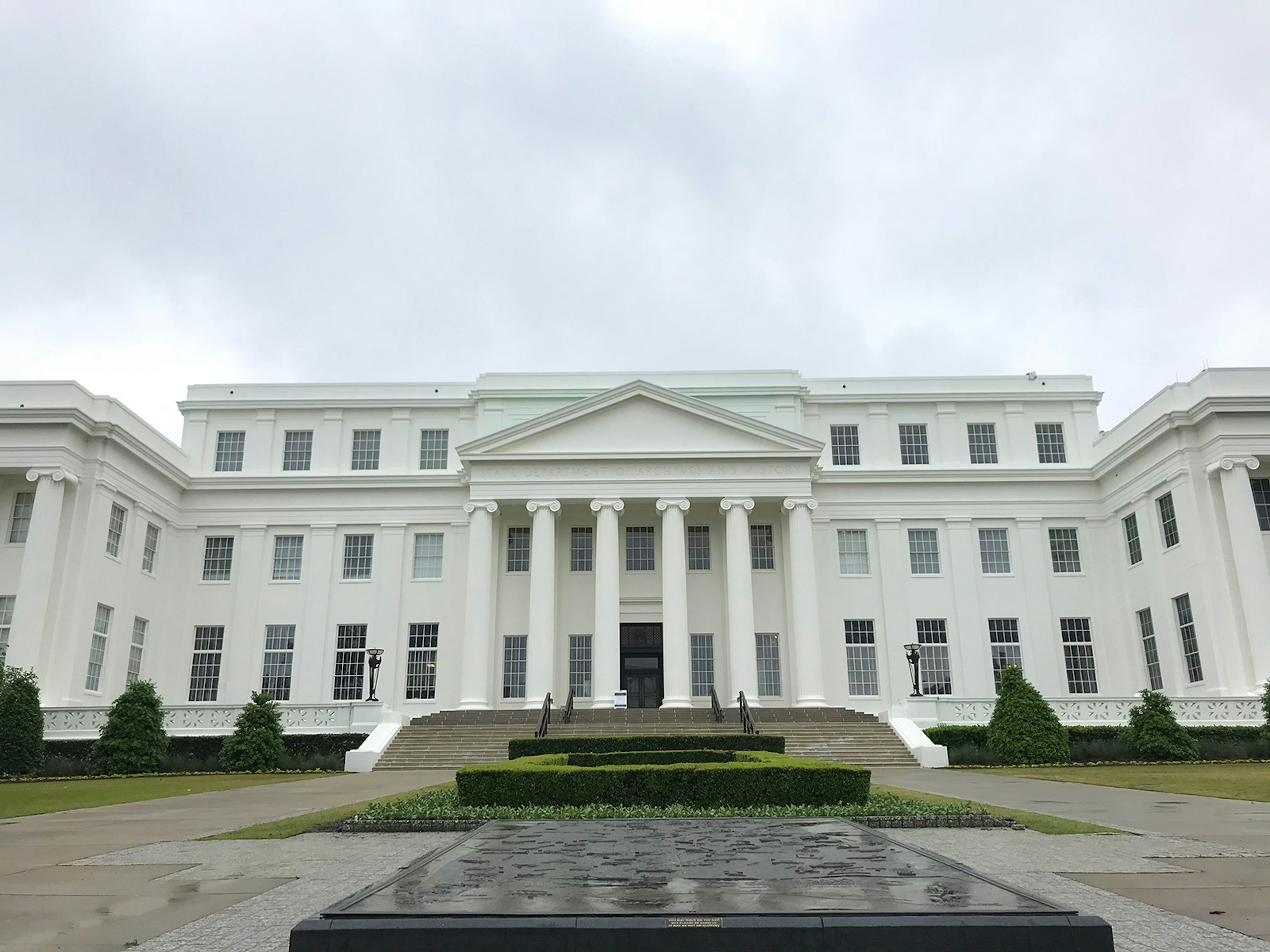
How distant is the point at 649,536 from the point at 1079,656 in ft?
56.7

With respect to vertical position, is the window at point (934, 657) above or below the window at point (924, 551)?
below

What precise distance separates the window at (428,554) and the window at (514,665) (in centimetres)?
400

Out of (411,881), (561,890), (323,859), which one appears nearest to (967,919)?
(561,890)

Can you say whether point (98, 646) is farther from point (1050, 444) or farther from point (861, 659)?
point (1050, 444)

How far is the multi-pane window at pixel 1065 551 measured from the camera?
128 feet

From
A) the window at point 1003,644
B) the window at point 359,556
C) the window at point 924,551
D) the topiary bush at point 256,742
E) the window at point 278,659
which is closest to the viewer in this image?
the topiary bush at point 256,742

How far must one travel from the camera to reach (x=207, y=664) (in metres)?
38.1

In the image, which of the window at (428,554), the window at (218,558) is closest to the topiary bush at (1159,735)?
the window at (428,554)

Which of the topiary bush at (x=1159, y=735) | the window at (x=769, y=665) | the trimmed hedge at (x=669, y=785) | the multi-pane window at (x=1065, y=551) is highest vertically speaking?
the multi-pane window at (x=1065, y=551)

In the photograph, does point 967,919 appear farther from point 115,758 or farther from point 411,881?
point 115,758

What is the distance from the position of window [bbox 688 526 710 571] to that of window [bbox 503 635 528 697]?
718 centimetres

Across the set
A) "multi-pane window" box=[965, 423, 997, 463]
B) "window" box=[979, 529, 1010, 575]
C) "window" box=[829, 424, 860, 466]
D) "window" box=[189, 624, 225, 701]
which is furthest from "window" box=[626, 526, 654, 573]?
"window" box=[189, 624, 225, 701]

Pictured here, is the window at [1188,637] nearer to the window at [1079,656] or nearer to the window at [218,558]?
Answer: the window at [1079,656]

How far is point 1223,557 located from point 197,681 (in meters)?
37.2
